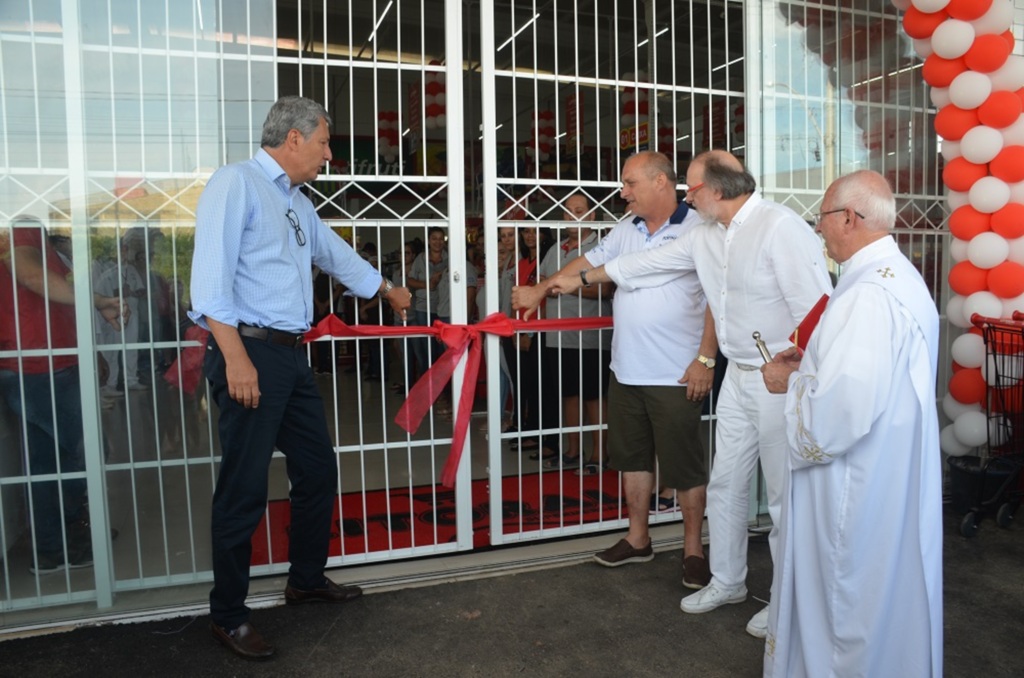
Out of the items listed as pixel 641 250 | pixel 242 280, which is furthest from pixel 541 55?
pixel 242 280

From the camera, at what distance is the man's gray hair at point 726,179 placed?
3064mm

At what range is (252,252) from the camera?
280 cm

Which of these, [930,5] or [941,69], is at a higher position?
[930,5]

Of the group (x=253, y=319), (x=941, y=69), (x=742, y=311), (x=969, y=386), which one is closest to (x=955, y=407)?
(x=969, y=386)

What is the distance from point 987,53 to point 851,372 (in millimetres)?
2827

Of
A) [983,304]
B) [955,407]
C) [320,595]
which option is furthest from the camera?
[955,407]

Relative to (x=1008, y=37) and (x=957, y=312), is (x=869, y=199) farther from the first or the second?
(x=1008, y=37)

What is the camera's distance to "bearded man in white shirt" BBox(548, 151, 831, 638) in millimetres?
2924

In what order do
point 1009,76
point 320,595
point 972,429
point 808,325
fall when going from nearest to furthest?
point 808,325 → point 320,595 → point 1009,76 → point 972,429

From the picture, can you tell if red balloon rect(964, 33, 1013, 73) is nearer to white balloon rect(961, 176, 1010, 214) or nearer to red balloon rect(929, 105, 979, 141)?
red balloon rect(929, 105, 979, 141)

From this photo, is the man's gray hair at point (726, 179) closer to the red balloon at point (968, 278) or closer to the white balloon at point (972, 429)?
the red balloon at point (968, 278)

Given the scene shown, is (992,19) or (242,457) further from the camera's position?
(992,19)

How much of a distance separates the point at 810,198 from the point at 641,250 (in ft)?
4.23

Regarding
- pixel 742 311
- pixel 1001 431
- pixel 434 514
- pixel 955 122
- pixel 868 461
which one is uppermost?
pixel 955 122
